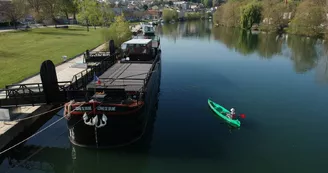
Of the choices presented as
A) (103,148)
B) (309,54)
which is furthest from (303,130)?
(309,54)

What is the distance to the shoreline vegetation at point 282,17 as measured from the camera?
236ft

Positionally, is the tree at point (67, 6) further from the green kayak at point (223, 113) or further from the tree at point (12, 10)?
the green kayak at point (223, 113)

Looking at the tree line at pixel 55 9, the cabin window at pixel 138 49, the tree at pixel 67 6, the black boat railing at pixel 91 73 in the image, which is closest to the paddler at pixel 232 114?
the black boat railing at pixel 91 73

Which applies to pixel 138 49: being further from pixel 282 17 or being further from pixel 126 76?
pixel 282 17

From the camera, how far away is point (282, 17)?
90438 millimetres

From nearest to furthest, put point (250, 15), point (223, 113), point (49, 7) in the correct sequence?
point (223, 113) → point (49, 7) → point (250, 15)

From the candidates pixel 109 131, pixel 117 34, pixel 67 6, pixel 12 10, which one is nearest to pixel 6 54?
pixel 117 34

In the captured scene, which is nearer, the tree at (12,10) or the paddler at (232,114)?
the paddler at (232,114)

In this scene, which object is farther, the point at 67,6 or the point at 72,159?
the point at 67,6

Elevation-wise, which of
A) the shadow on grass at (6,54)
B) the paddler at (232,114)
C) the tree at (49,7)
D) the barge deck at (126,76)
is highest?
A: the tree at (49,7)

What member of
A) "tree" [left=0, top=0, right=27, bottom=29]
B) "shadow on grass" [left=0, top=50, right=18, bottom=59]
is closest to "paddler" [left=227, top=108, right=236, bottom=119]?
"shadow on grass" [left=0, top=50, right=18, bottom=59]

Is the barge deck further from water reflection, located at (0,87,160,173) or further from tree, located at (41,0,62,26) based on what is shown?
tree, located at (41,0,62,26)

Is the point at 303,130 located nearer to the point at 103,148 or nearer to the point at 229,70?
the point at 103,148

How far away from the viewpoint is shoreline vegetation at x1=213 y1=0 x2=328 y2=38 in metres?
71.9
